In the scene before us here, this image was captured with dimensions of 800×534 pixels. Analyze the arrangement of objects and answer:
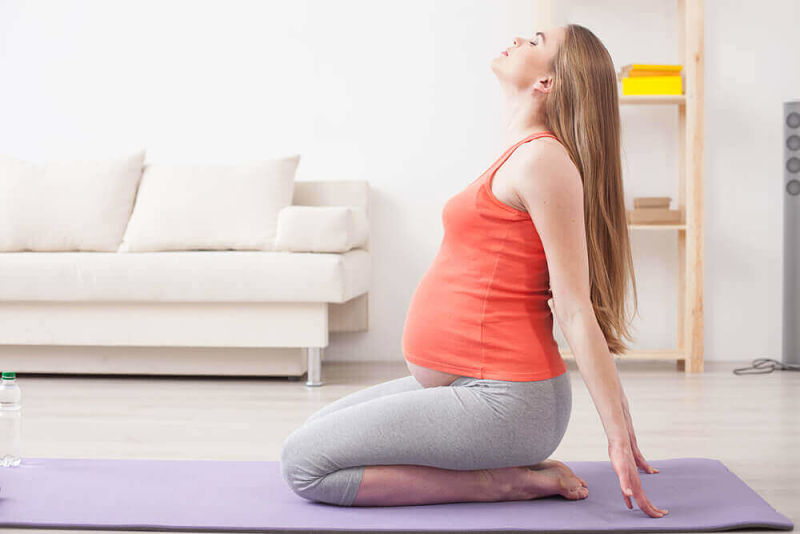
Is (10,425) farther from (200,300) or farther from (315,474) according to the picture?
(200,300)

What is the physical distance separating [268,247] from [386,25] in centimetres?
124

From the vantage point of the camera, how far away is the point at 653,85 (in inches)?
150

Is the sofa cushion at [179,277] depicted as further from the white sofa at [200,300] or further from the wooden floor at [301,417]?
the wooden floor at [301,417]

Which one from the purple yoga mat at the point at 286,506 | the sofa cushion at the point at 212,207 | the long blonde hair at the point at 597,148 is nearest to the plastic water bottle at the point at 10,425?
the purple yoga mat at the point at 286,506

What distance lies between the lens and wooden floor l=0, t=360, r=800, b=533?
2314 mm

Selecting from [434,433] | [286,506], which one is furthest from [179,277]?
[434,433]

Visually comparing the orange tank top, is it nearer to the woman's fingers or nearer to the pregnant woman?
the pregnant woman

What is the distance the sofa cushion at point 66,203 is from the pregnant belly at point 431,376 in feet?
7.95

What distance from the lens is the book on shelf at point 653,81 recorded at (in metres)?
3.81

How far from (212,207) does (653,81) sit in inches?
75.3

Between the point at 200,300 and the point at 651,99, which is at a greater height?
the point at 651,99

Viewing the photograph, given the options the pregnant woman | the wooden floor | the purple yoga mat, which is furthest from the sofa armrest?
the pregnant woman

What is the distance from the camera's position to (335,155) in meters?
4.28

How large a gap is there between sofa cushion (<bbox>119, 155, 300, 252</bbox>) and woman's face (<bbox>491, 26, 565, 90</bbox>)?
214cm
